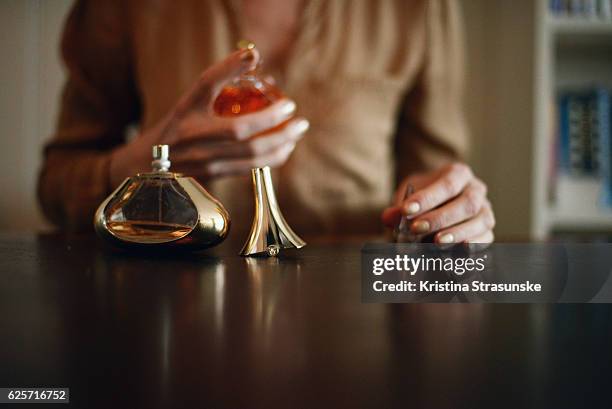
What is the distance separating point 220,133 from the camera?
0.66 meters

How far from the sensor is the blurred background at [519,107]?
172 centimetres

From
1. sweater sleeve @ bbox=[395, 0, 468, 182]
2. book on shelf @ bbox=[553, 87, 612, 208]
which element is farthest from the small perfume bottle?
book on shelf @ bbox=[553, 87, 612, 208]

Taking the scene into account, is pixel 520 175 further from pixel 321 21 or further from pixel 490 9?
pixel 321 21

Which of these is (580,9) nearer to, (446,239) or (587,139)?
(587,139)

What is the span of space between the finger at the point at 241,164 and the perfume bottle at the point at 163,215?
0.24 m

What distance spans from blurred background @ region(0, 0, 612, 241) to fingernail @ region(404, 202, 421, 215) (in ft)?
3.71

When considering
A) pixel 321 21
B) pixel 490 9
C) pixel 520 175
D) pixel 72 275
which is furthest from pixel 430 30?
pixel 72 275

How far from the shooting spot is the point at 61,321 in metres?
0.27

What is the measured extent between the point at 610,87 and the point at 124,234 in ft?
6.32

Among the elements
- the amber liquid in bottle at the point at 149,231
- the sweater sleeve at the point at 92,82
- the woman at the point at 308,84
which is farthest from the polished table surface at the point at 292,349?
the sweater sleeve at the point at 92,82

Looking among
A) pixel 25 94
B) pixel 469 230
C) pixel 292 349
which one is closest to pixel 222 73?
pixel 469 230

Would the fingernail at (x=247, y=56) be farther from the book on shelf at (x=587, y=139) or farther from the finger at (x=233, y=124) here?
the book on shelf at (x=587, y=139)

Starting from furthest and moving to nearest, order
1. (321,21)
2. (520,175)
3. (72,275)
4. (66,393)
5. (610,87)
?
(610,87) < (520,175) < (321,21) < (72,275) < (66,393)

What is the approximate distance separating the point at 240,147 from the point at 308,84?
0.52m
